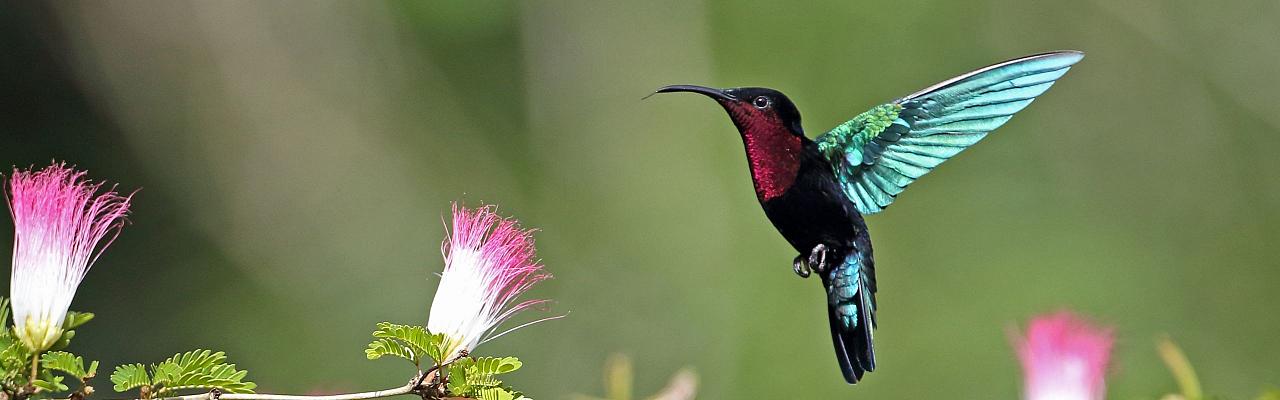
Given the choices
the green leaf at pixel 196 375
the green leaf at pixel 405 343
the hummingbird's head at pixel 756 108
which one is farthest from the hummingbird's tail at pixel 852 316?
the green leaf at pixel 196 375

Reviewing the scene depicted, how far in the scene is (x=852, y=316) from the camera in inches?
63.3

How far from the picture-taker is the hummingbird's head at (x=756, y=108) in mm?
1665

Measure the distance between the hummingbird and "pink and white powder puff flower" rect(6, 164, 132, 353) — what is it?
653 mm

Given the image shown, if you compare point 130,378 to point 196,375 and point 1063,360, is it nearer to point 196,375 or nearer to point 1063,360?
point 196,375

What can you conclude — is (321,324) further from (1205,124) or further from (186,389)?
(186,389)

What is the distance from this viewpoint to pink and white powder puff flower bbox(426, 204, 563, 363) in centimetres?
163

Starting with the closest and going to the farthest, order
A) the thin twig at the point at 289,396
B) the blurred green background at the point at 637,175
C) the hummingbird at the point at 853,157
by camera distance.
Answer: the thin twig at the point at 289,396 < the hummingbird at the point at 853,157 < the blurred green background at the point at 637,175

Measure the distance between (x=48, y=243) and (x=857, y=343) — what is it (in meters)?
0.89

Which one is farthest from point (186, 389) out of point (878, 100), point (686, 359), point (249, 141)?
point (249, 141)

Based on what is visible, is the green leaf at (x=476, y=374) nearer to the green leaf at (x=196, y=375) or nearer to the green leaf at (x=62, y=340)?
the green leaf at (x=196, y=375)

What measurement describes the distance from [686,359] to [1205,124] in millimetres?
3489

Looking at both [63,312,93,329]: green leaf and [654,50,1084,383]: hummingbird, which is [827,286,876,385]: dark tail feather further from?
[63,312,93,329]: green leaf

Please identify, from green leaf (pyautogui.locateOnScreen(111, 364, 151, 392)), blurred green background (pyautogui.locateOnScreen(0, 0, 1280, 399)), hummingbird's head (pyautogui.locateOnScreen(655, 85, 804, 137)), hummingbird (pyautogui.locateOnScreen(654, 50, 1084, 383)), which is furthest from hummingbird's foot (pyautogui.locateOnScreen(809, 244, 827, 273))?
blurred green background (pyautogui.locateOnScreen(0, 0, 1280, 399))

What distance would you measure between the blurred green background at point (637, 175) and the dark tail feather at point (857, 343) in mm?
5625
